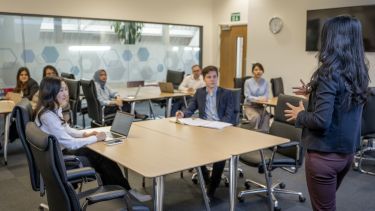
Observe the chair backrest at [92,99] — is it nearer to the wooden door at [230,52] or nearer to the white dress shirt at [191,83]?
the white dress shirt at [191,83]

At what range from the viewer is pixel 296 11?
6.61 m

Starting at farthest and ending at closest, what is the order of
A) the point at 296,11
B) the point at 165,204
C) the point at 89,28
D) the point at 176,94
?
1. the point at 89,28
2. the point at 296,11
3. the point at 176,94
4. the point at 165,204

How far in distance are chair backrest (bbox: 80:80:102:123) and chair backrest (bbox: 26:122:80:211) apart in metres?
3.26

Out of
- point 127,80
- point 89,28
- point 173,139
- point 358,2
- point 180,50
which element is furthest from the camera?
point 180,50

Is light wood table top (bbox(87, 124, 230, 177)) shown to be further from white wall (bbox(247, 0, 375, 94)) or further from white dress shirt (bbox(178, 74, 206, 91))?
white wall (bbox(247, 0, 375, 94))

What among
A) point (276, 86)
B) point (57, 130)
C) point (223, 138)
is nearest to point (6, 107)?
point (57, 130)

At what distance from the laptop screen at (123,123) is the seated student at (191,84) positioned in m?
3.44

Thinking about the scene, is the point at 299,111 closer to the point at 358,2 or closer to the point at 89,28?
the point at 358,2

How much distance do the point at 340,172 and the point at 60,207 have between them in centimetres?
139

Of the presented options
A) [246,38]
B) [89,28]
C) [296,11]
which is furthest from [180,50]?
[296,11]

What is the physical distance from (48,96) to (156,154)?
95 centimetres

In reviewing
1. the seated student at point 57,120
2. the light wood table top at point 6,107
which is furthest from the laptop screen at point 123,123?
the light wood table top at point 6,107

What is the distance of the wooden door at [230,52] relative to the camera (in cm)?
837

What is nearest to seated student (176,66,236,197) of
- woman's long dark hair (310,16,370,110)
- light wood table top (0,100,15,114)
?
woman's long dark hair (310,16,370,110)
